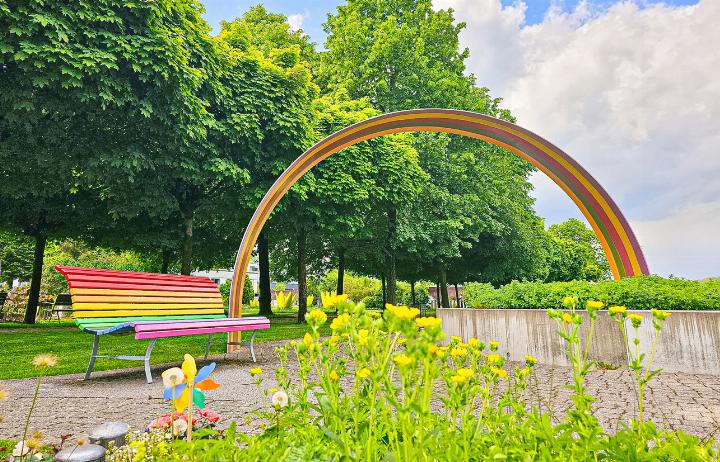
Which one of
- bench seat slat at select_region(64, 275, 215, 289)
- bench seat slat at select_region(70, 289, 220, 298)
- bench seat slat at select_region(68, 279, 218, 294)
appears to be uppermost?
bench seat slat at select_region(64, 275, 215, 289)

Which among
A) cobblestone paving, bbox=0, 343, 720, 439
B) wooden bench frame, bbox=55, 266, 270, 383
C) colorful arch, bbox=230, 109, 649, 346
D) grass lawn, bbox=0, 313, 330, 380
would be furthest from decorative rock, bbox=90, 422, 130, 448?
colorful arch, bbox=230, 109, 649, 346

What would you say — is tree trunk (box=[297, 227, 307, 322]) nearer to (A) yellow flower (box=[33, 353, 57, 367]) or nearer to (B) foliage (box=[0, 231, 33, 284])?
(A) yellow flower (box=[33, 353, 57, 367])

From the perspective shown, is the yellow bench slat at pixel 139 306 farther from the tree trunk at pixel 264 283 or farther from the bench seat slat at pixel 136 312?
the tree trunk at pixel 264 283

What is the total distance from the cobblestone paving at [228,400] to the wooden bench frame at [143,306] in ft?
1.57

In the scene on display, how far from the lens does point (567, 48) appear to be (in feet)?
30.5

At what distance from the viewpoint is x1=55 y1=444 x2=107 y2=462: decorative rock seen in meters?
1.93

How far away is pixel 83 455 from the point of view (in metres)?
1.96

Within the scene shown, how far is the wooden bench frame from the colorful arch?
87 centimetres

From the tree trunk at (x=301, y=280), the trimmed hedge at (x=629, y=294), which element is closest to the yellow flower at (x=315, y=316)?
the trimmed hedge at (x=629, y=294)

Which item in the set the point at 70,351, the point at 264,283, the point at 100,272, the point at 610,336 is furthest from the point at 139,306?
the point at 264,283

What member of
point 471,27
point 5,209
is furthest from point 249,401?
point 471,27

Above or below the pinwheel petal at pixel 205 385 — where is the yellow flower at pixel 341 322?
above

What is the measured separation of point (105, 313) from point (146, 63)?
20.0 feet

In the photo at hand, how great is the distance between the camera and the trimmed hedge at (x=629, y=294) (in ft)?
18.6
